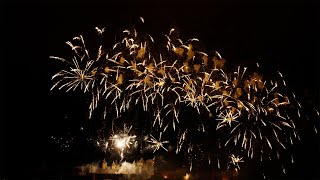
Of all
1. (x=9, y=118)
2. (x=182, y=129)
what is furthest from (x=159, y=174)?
(x=9, y=118)

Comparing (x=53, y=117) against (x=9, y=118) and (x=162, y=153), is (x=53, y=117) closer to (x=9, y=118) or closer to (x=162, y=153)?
(x=9, y=118)

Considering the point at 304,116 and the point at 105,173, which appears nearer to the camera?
the point at 105,173

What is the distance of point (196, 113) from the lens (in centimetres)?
943

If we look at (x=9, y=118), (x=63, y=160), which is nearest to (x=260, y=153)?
(x=63, y=160)

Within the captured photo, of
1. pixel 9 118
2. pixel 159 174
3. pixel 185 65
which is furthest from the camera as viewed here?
pixel 9 118

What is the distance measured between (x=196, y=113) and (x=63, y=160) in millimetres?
3562

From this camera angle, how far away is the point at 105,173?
8992 millimetres

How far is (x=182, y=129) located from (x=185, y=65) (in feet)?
5.68

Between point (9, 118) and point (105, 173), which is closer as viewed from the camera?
point (105, 173)

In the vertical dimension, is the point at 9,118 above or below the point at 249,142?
above

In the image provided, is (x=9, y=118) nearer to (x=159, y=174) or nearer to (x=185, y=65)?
(x=159, y=174)

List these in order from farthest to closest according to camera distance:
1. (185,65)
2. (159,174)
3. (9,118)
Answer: (9,118), (159,174), (185,65)

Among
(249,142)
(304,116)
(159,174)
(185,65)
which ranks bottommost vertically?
(159,174)

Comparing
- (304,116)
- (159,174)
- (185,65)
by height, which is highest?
(185,65)
